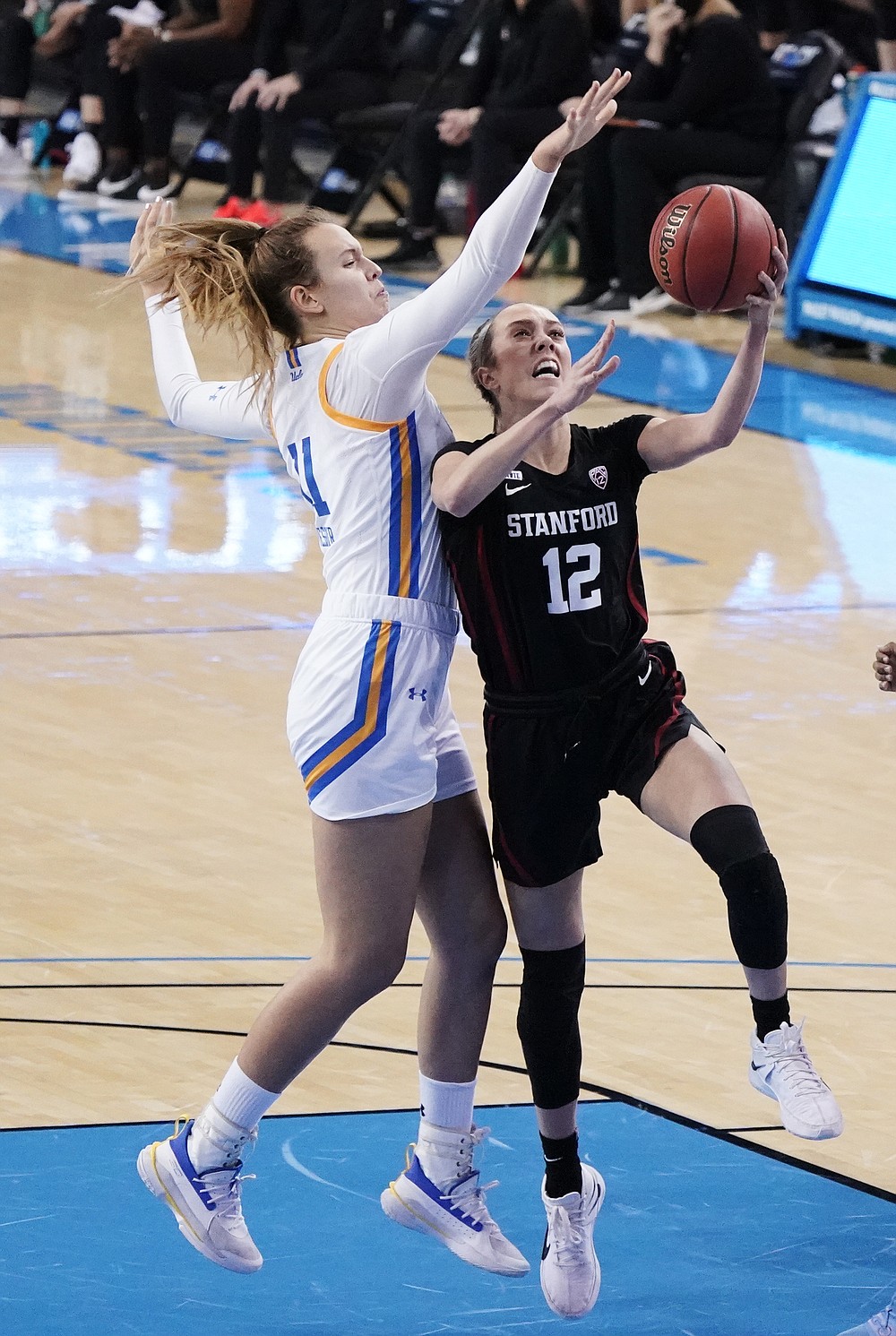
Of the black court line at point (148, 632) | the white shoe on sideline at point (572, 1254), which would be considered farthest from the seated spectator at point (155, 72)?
the white shoe on sideline at point (572, 1254)

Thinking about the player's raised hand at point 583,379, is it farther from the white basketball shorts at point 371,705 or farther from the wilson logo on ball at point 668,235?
the wilson logo on ball at point 668,235

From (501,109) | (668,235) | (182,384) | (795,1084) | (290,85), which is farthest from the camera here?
(290,85)

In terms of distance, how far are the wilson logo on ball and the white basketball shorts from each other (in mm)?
936

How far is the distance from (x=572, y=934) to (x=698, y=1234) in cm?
58

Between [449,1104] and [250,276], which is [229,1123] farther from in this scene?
[250,276]

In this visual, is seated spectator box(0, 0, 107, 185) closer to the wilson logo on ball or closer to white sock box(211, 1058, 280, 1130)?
the wilson logo on ball

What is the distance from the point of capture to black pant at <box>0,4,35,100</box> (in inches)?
775

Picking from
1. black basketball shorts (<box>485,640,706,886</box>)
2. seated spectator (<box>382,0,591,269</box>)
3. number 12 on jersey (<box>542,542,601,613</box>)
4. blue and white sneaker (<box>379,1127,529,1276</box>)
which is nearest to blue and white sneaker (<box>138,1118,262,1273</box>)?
blue and white sneaker (<box>379,1127,529,1276</box>)

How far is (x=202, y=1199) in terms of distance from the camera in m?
3.69

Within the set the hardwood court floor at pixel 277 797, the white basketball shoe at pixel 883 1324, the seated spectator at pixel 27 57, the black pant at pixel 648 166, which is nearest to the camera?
the white basketball shoe at pixel 883 1324

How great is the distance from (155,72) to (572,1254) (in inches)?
589

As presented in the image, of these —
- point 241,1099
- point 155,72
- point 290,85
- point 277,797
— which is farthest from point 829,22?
point 241,1099

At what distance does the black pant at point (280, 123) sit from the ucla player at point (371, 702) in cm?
1234

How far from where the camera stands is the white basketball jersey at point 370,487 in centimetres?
365
